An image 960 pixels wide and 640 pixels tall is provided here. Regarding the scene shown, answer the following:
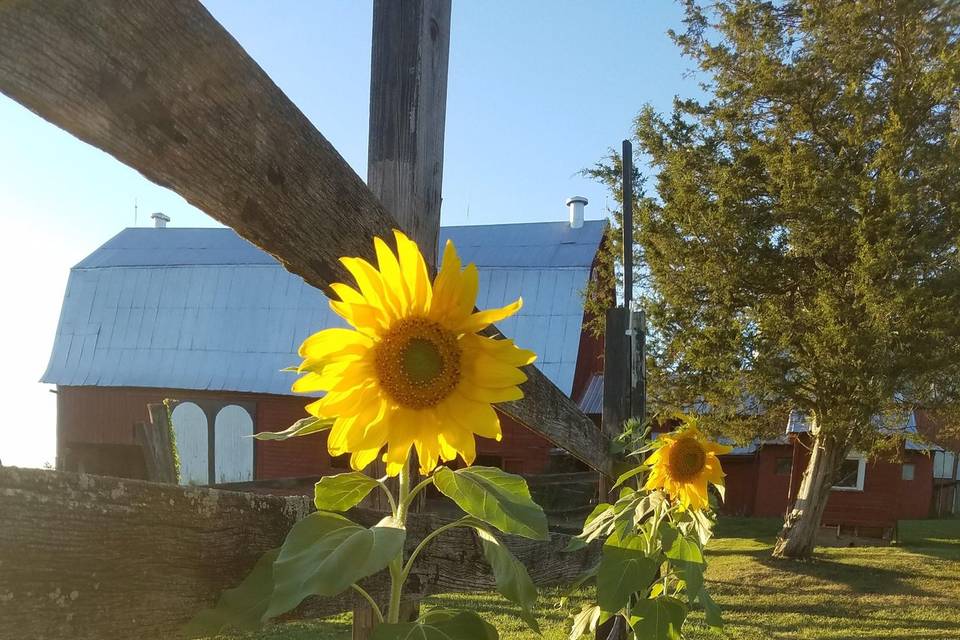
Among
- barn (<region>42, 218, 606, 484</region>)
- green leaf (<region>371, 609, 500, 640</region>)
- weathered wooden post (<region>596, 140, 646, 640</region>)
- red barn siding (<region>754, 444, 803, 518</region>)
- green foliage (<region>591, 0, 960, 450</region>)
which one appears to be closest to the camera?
green leaf (<region>371, 609, 500, 640</region>)

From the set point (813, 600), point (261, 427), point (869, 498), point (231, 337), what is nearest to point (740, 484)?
point (869, 498)

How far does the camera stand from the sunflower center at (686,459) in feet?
7.41

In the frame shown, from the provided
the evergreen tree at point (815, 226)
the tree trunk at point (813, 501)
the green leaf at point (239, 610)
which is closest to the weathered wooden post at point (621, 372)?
the green leaf at point (239, 610)

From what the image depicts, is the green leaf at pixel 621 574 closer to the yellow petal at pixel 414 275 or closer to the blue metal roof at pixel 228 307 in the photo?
the yellow petal at pixel 414 275

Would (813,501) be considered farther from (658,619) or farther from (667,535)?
(658,619)

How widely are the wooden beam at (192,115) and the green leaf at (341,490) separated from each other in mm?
238

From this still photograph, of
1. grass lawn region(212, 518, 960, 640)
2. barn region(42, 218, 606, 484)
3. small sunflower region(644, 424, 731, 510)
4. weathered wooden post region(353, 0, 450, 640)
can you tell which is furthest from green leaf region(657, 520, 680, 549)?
barn region(42, 218, 606, 484)

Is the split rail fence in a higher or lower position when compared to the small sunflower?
higher

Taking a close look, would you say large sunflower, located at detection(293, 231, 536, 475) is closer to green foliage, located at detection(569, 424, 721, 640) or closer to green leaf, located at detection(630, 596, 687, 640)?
green foliage, located at detection(569, 424, 721, 640)

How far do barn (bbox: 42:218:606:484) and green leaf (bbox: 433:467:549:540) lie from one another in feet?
34.4

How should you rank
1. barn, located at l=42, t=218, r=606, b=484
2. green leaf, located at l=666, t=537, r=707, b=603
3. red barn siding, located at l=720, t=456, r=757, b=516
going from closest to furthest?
green leaf, located at l=666, t=537, r=707, b=603, barn, located at l=42, t=218, r=606, b=484, red barn siding, located at l=720, t=456, r=757, b=516

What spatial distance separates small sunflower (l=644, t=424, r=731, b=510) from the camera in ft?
7.35

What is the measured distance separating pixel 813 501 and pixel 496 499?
10.00 meters

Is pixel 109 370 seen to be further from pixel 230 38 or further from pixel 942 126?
pixel 230 38
